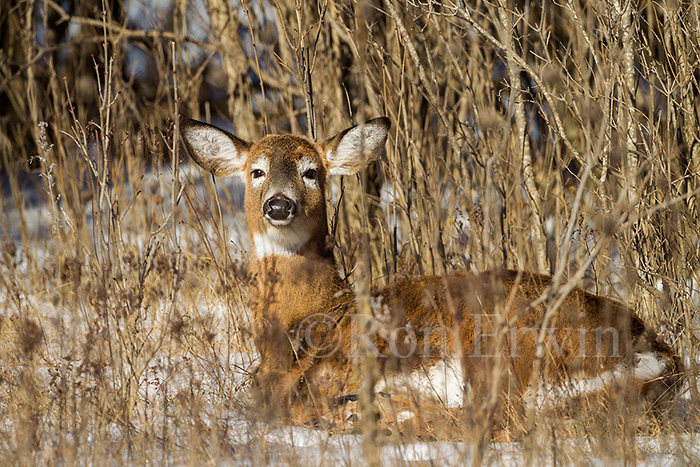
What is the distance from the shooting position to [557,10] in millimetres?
7637

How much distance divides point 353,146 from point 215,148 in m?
0.75

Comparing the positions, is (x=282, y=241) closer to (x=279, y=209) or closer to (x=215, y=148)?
(x=279, y=209)

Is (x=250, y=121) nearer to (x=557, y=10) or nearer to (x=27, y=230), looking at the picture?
(x=27, y=230)

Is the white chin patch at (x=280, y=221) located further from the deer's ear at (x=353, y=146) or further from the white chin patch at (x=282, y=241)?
the deer's ear at (x=353, y=146)

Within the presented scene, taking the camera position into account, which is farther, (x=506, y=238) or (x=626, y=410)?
(x=506, y=238)

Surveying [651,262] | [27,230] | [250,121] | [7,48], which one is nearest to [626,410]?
[651,262]

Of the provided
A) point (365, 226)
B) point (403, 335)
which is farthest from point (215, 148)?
point (403, 335)

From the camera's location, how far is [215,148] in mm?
4316

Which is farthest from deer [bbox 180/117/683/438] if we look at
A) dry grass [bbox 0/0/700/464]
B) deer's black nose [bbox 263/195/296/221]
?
dry grass [bbox 0/0/700/464]

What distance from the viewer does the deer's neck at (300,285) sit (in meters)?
3.84

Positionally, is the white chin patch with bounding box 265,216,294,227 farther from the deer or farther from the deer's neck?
the deer's neck

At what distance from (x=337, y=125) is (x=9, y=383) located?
304cm

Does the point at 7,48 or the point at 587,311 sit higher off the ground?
the point at 7,48

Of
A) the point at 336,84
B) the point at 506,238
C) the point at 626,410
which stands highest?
the point at 336,84
